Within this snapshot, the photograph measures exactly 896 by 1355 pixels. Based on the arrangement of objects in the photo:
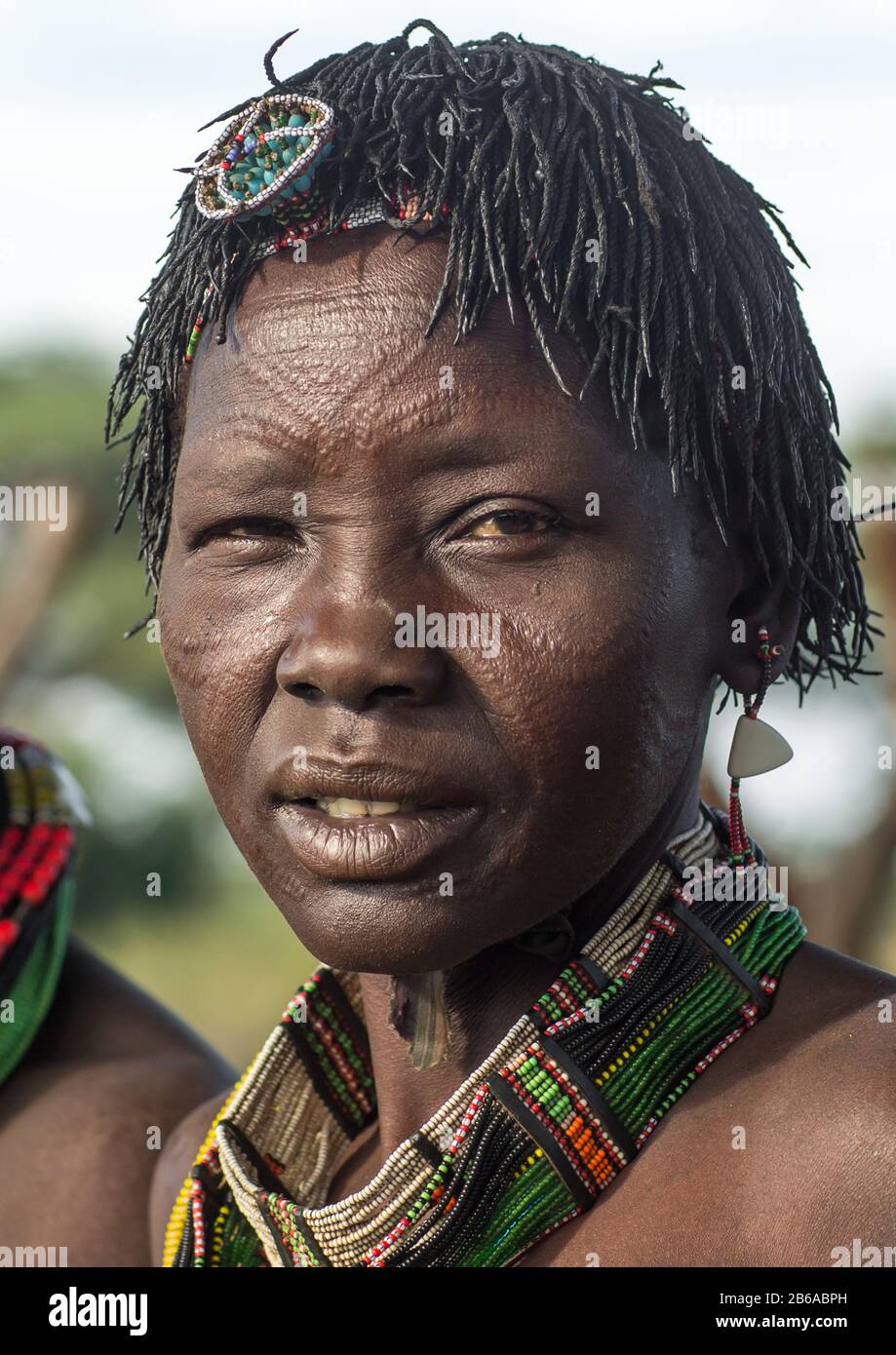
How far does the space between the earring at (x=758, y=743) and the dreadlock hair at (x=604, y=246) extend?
12 centimetres

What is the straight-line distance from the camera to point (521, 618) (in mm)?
2021

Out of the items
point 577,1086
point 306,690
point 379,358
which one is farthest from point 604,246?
point 577,1086

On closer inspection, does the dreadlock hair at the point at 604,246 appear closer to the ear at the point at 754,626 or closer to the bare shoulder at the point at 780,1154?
the ear at the point at 754,626

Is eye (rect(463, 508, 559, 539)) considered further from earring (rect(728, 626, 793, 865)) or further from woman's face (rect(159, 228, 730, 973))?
earring (rect(728, 626, 793, 865))

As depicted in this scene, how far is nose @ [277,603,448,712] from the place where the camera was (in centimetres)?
198

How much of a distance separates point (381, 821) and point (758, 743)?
1.92ft

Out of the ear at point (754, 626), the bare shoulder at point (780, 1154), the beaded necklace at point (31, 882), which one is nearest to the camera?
the bare shoulder at point (780, 1154)

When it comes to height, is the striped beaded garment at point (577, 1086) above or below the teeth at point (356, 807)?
below

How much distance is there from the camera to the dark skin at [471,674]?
2010 mm

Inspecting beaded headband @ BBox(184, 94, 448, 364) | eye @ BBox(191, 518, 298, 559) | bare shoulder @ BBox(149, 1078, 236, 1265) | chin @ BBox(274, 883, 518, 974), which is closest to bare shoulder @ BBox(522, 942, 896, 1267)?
chin @ BBox(274, 883, 518, 974)

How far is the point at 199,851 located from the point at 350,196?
47.5ft

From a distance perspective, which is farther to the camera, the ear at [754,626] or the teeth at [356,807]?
the ear at [754,626]

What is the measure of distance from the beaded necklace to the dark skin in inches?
39.5

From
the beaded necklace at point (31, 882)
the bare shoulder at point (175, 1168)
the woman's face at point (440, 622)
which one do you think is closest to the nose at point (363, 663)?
the woman's face at point (440, 622)
